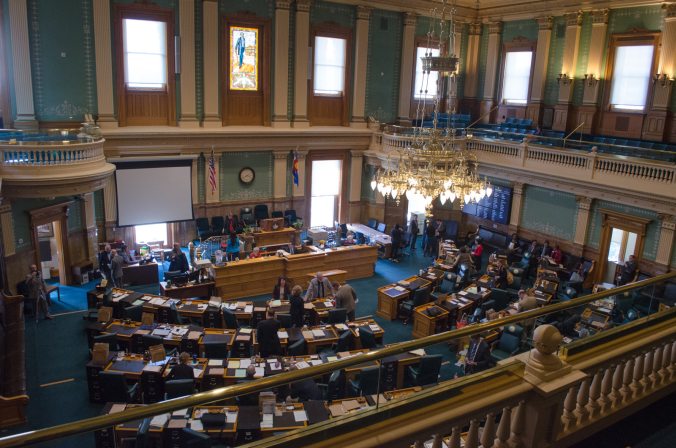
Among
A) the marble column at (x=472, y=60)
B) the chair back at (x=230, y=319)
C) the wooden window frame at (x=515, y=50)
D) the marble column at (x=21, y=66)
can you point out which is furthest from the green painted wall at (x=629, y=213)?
the marble column at (x=21, y=66)

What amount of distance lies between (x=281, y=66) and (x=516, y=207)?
922 cm

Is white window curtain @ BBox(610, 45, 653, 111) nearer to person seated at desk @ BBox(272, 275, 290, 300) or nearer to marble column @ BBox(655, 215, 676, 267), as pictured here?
marble column @ BBox(655, 215, 676, 267)

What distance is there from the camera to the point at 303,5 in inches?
712

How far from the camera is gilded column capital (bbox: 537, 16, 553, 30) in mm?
19062

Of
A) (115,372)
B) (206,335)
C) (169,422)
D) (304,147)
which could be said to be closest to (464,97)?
(304,147)

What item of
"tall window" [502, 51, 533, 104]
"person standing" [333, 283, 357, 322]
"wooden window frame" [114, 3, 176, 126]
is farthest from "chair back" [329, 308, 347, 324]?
"tall window" [502, 51, 533, 104]

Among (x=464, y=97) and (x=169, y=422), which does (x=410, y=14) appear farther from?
(x=169, y=422)

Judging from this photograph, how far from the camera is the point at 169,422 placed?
14.0ft

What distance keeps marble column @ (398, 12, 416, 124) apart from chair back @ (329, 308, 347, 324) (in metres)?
11.5

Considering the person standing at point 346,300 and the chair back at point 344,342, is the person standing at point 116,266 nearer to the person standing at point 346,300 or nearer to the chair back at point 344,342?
the person standing at point 346,300

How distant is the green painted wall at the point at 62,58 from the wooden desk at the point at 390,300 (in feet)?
32.9

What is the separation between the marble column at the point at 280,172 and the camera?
745 inches

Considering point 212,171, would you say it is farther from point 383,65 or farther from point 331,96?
point 383,65

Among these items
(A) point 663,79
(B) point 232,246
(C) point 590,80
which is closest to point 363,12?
(C) point 590,80
